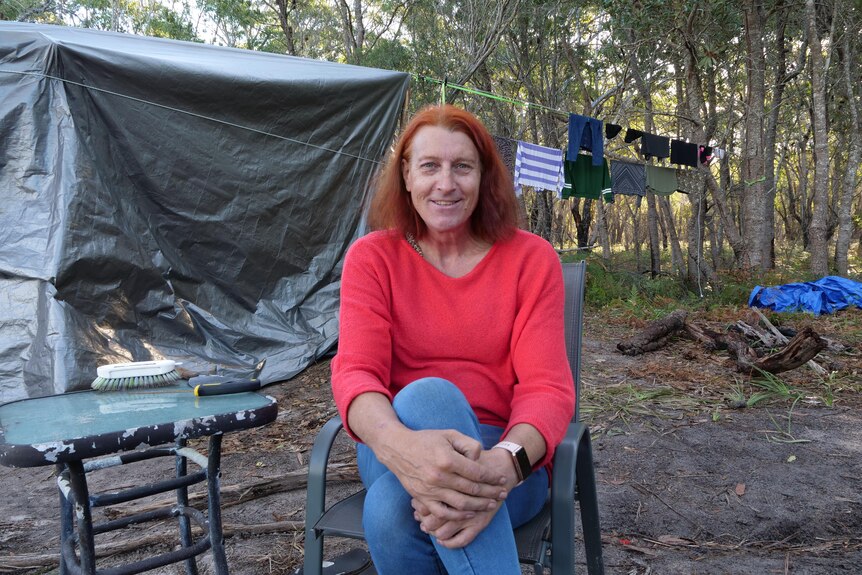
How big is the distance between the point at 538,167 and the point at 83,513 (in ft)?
19.6

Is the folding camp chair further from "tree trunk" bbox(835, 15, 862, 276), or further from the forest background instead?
"tree trunk" bbox(835, 15, 862, 276)

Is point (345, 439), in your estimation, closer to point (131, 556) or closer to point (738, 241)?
point (131, 556)

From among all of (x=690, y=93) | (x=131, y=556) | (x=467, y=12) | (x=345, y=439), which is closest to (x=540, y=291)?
(x=131, y=556)

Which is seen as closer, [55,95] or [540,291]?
[540,291]

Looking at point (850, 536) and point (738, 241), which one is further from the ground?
point (738, 241)

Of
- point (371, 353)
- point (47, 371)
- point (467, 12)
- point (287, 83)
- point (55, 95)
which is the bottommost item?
point (47, 371)

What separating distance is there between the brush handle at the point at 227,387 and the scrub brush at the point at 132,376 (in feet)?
0.61

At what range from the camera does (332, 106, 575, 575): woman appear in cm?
111

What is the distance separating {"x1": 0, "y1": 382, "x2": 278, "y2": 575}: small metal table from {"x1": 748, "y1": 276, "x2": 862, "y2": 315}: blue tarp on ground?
701 centimetres

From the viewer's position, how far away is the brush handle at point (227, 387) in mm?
1426

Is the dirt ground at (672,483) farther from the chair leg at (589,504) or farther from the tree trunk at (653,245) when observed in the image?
the tree trunk at (653,245)

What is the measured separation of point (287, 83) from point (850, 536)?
3.98 metres

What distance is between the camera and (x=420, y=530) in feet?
3.80

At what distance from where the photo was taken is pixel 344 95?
4379 millimetres
